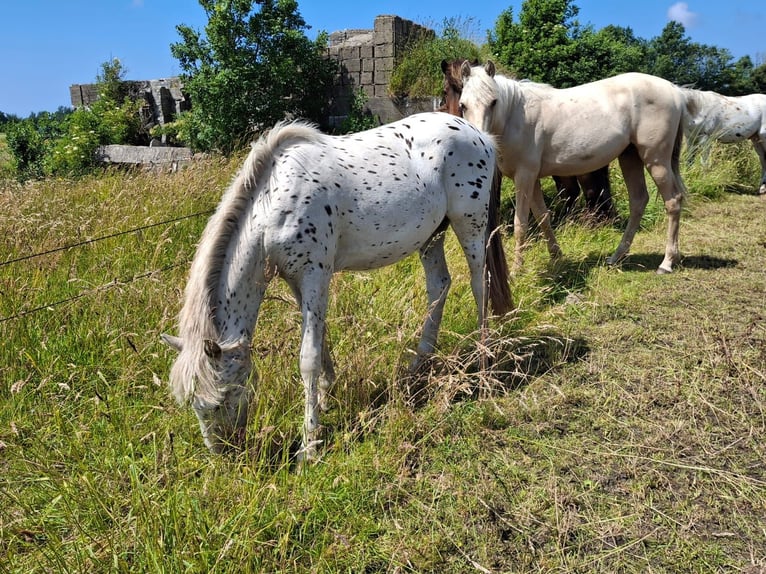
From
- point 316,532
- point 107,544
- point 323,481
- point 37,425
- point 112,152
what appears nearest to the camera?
point 107,544

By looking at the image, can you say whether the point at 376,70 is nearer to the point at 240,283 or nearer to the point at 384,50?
the point at 384,50

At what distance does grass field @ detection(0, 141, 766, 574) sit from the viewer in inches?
78.4

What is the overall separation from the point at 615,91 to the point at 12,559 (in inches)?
231

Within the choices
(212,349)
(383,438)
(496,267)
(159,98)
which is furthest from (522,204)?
A: (159,98)

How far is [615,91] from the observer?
17.8ft

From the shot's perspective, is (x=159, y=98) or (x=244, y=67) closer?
(x=244, y=67)

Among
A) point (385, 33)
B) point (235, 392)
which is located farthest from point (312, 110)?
point (235, 392)

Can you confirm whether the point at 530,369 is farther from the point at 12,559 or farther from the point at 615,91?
the point at 615,91

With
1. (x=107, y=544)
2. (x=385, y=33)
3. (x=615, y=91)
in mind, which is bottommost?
(x=107, y=544)

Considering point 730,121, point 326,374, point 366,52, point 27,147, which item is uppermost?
point 366,52

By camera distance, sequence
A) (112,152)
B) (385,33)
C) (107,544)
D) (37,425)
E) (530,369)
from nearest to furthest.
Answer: (107,544), (37,425), (530,369), (385,33), (112,152)

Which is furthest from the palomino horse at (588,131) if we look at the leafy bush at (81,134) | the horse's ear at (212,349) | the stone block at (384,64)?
the leafy bush at (81,134)

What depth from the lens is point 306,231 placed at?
2.61 meters

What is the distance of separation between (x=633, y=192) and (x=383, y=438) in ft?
14.8
